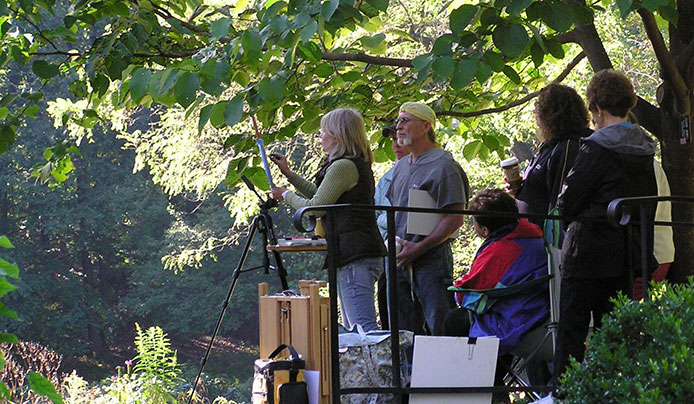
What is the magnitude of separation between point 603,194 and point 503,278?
0.58 metres

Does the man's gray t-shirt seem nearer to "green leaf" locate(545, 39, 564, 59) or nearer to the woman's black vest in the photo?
the woman's black vest

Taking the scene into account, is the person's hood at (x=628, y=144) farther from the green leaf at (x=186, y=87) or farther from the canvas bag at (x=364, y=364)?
the green leaf at (x=186, y=87)

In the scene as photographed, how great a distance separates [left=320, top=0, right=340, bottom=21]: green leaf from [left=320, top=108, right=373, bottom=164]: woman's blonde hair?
2.26 feet

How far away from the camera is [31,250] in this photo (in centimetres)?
3403

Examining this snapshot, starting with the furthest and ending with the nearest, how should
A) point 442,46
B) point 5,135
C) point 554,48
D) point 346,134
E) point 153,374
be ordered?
point 153,374
point 5,135
point 554,48
point 346,134
point 442,46

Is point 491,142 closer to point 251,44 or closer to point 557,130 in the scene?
point 557,130

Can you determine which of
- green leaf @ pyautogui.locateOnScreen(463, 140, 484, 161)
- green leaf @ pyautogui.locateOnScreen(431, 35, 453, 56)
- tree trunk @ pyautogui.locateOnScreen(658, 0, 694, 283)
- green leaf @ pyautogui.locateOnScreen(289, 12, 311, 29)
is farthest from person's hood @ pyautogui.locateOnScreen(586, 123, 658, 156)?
green leaf @ pyautogui.locateOnScreen(463, 140, 484, 161)

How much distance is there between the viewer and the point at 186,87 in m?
3.84

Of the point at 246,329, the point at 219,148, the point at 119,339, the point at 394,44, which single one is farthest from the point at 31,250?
the point at 394,44

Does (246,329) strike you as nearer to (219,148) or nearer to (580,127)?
(219,148)

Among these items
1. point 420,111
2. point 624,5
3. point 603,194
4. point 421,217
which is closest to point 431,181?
point 421,217

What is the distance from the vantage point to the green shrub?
2.23 meters

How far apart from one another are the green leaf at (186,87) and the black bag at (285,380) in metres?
1.06

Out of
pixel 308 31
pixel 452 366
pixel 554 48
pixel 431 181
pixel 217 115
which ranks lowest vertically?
pixel 452 366
